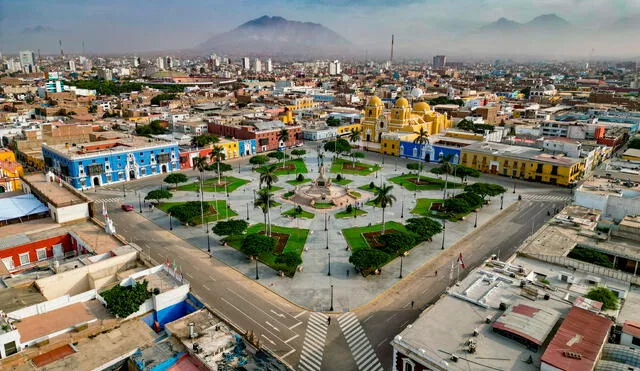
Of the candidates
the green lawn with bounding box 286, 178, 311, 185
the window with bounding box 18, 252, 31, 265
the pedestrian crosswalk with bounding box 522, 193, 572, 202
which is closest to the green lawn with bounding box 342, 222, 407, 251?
the green lawn with bounding box 286, 178, 311, 185

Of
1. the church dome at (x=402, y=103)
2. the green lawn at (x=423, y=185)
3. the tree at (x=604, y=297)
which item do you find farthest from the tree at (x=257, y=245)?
the church dome at (x=402, y=103)

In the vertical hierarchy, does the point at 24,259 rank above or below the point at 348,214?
above

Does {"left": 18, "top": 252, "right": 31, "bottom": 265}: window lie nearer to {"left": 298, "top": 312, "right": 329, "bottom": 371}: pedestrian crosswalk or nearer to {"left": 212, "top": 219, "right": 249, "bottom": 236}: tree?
{"left": 212, "top": 219, "right": 249, "bottom": 236}: tree

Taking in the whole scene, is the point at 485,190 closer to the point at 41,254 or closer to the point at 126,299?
the point at 126,299

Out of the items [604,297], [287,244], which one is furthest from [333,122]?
[604,297]

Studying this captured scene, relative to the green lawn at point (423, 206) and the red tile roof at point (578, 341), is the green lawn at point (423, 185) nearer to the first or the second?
the green lawn at point (423, 206)

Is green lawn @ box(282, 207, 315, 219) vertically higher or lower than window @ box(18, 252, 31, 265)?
lower
